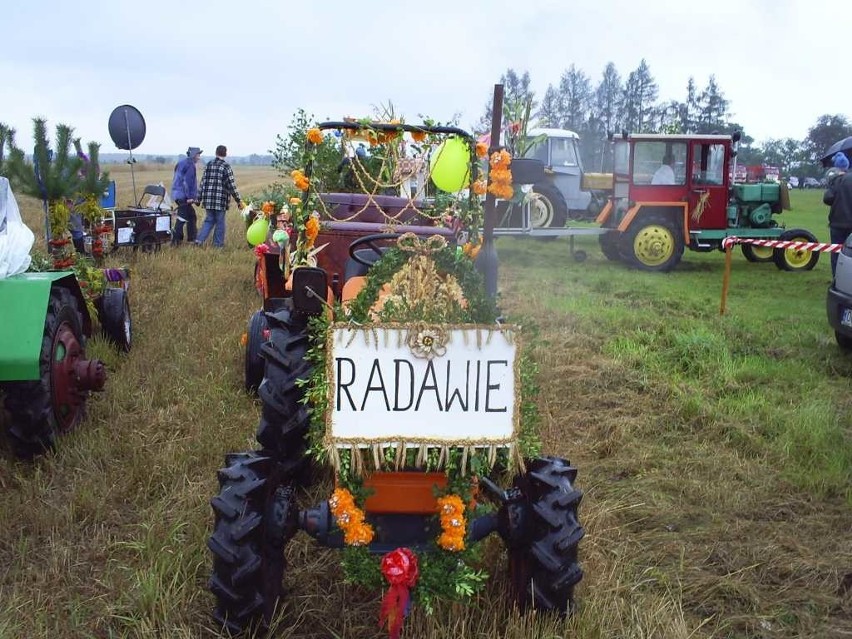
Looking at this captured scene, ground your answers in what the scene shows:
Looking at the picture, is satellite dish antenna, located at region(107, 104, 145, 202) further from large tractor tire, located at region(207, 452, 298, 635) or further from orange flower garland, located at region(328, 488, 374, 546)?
orange flower garland, located at region(328, 488, 374, 546)

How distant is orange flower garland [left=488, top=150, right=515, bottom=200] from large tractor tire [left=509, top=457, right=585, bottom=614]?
3.60 feet

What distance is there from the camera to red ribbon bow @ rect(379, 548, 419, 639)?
221cm

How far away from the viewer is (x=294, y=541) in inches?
120

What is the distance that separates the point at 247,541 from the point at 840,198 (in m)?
7.02

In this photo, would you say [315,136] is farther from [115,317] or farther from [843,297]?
[843,297]

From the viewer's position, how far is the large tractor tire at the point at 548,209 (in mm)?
14117

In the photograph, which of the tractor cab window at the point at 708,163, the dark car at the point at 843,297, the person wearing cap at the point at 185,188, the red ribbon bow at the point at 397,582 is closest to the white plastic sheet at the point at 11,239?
the red ribbon bow at the point at 397,582

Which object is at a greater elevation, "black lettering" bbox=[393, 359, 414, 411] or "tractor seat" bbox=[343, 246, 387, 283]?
"tractor seat" bbox=[343, 246, 387, 283]

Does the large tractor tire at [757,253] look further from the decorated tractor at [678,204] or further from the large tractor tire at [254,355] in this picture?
the large tractor tire at [254,355]

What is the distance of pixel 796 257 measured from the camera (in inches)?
449

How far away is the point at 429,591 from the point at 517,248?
11797 millimetres

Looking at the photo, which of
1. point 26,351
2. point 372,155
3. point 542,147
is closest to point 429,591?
point 26,351

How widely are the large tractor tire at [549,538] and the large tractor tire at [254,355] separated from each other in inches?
101

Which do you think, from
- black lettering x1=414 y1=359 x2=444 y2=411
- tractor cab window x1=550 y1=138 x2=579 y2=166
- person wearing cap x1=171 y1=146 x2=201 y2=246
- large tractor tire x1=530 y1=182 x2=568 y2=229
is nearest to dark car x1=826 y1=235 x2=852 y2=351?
black lettering x1=414 y1=359 x2=444 y2=411
